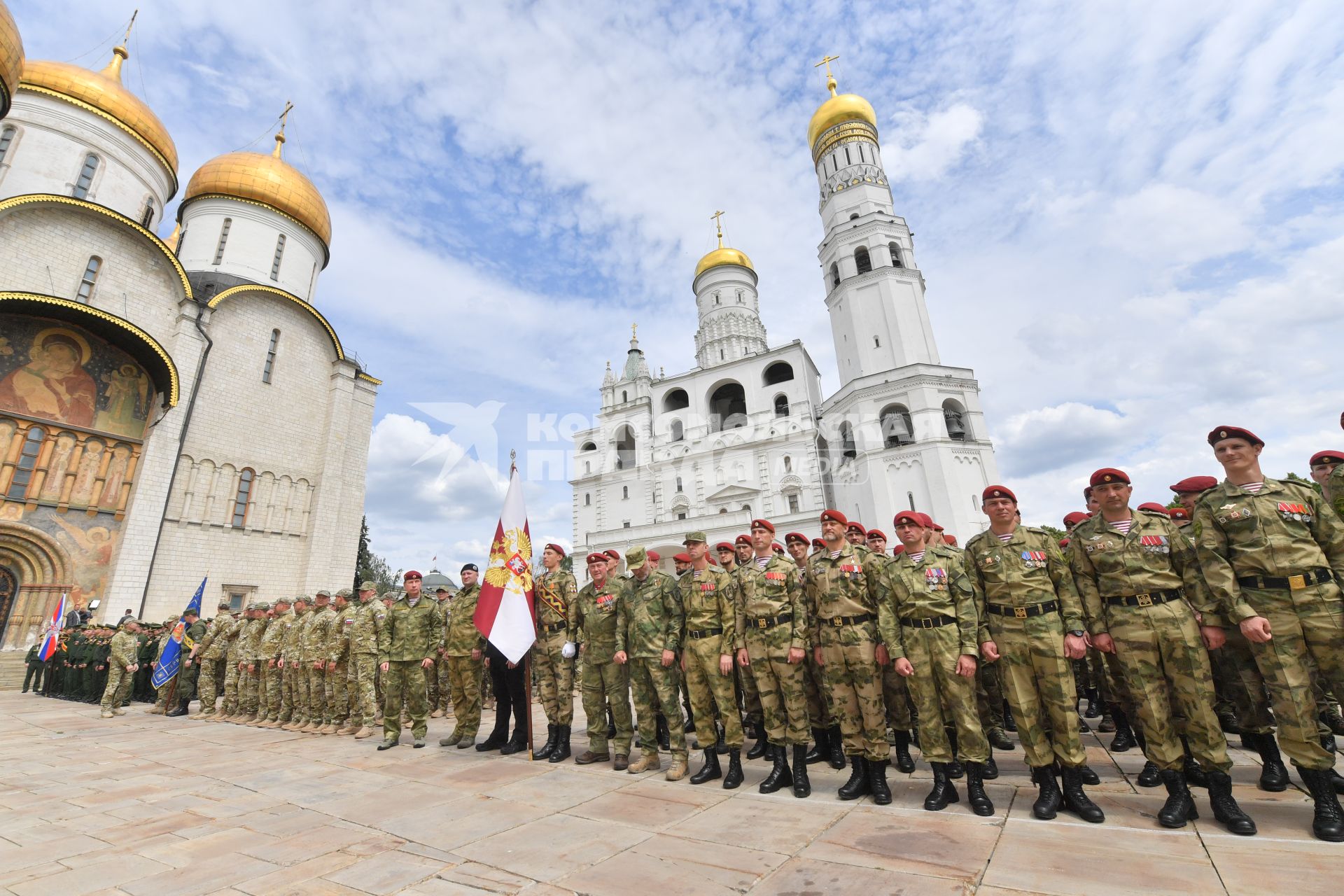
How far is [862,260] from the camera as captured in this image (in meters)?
28.8

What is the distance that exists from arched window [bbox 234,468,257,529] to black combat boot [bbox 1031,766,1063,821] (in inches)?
805

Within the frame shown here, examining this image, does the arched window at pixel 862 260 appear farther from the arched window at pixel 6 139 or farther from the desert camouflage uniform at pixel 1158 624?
the arched window at pixel 6 139

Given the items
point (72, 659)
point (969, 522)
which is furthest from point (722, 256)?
point (72, 659)

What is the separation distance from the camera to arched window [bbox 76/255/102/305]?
49.8ft

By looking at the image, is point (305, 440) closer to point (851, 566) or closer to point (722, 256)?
point (851, 566)

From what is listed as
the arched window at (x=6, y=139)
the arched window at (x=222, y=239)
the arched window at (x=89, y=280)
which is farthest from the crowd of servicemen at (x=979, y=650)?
the arched window at (x=6, y=139)

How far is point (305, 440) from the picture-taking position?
766 inches

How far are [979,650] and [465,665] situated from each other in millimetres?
5070

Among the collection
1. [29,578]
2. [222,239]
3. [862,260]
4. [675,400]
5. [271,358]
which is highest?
[862,260]

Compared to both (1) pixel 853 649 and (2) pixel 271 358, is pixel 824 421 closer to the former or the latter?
(2) pixel 271 358

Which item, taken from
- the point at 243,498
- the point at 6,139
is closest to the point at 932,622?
the point at 243,498

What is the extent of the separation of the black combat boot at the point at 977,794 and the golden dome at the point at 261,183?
26.0 metres

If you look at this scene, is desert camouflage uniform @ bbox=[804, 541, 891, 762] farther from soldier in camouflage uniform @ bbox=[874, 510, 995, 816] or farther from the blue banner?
the blue banner

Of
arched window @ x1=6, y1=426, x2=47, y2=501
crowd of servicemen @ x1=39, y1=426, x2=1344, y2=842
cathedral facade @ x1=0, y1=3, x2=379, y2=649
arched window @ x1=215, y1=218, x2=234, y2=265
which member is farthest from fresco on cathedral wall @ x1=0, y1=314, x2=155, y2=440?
crowd of servicemen @ x1=39, y1=426, x2=1344, y2=842
